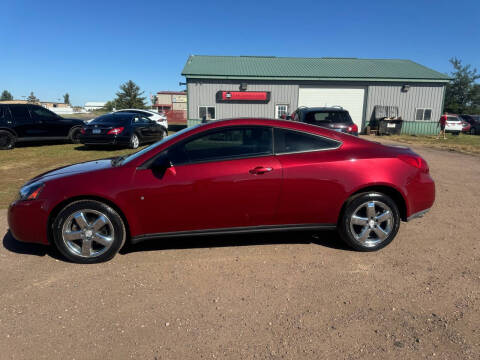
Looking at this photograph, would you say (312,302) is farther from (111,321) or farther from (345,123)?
(345,123)

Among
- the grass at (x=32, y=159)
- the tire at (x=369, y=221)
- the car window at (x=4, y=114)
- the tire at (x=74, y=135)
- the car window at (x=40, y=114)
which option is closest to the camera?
the tire at (x=369, y=221)

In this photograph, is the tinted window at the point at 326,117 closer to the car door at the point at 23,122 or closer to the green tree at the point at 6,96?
the car door at the point at 23,122

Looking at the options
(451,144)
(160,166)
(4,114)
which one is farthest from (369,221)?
(451,144)

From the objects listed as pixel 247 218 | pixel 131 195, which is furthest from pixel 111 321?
pixel 247 218

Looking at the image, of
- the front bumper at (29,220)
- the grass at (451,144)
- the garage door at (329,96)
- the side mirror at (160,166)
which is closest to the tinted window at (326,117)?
the grass at (451,144)

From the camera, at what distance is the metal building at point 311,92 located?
2323 centimetres

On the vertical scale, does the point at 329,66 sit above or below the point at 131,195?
above

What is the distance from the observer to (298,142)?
3529 millimetres

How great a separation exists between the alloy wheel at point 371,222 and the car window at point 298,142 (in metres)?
0.79

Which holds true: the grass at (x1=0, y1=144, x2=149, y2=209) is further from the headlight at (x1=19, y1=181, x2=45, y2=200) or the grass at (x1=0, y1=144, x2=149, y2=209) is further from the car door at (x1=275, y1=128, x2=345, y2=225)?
the car door at (x1=275, y1=128, x2=345, y2=225)

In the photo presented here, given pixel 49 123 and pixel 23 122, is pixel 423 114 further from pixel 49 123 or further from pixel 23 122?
pixel 23 122

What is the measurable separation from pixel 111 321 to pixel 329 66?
26.8m

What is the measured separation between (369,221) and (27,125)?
12247 mm

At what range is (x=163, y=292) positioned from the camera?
9.53 ft
